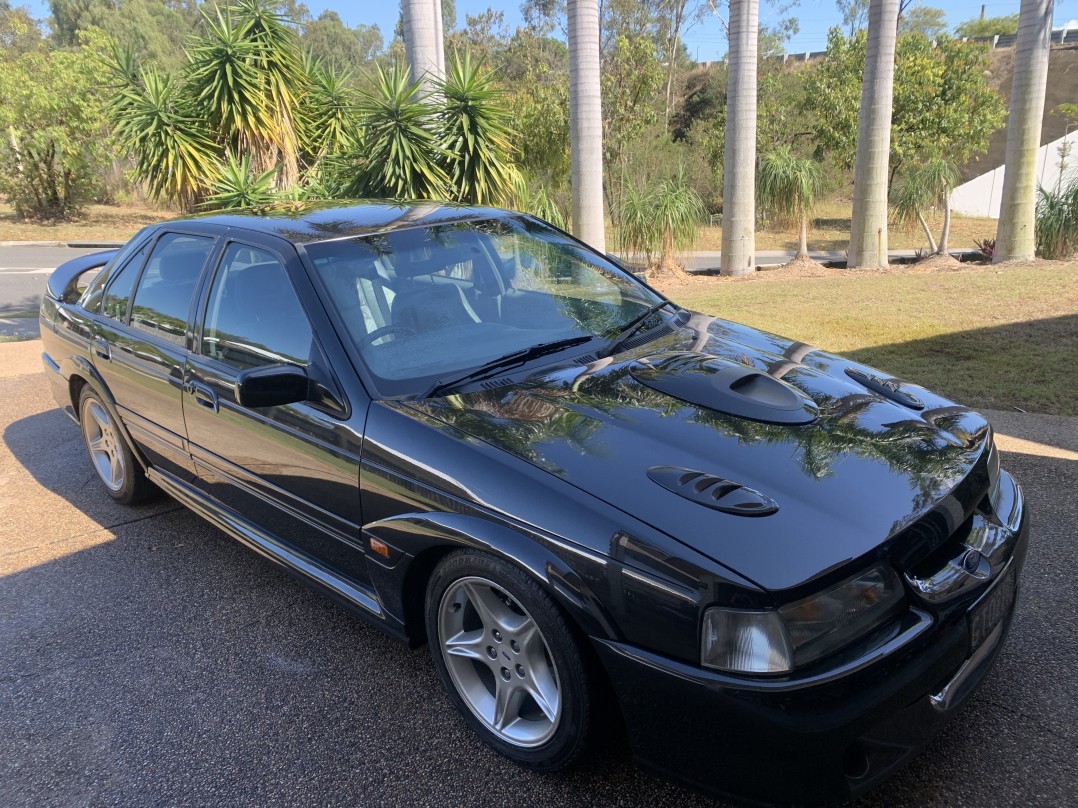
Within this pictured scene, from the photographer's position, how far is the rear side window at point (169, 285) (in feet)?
11.8

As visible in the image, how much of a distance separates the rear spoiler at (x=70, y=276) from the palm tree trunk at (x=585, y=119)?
6.02 metres

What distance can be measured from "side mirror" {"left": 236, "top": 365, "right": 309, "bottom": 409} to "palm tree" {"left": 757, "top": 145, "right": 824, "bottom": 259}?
13.3 metres

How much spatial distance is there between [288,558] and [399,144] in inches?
224

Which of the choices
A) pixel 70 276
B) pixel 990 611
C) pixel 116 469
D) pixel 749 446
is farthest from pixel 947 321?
pixel 70 276

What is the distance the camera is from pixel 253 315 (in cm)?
322

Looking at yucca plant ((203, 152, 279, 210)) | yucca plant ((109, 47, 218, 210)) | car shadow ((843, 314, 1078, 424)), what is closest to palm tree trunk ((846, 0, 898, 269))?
car shadow ((843, 314, 1078, 424))

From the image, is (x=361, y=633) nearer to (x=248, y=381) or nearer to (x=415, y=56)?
(x=248, y=381)

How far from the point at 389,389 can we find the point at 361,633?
44.2 inches

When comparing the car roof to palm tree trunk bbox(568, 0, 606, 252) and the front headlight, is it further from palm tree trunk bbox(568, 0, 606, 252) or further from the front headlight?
palm tree trunk bbox(568, 0, 606, 252)

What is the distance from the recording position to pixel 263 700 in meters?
2.84

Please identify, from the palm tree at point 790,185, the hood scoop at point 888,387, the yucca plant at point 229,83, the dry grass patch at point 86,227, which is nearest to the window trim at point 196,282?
the hood scoop at point 888,387

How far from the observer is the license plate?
7.07 ft

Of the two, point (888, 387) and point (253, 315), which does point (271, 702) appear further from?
point (888, 387)

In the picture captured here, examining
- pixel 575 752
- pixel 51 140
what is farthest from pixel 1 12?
pixel 575 752
